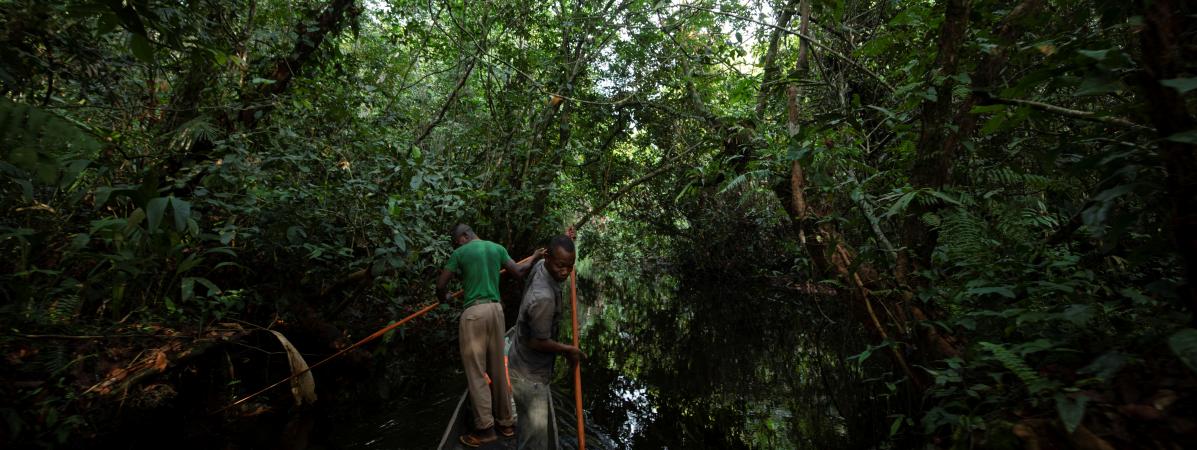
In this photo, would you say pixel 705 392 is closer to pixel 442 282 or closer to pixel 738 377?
pixel 738 377

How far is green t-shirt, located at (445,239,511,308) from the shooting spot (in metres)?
3.93

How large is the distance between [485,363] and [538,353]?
2.19 ft

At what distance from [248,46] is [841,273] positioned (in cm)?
622

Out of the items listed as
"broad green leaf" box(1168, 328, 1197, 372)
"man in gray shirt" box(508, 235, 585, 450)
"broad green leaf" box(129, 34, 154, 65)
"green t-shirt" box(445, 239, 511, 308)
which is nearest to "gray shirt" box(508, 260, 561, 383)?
"man in gray shirt" box(508, 235, 585, 450)

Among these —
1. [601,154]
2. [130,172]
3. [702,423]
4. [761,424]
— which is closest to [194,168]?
[130,172]

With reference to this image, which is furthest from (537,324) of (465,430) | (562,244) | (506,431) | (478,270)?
(465,430)

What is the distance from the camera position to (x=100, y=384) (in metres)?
3.61

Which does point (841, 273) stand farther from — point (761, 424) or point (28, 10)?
point (28, 10)

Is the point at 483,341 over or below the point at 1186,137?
below

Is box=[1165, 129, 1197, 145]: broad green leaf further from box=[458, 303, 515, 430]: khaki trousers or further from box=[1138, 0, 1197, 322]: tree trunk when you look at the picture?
box=[458, 303, 515, 430]: khaki trousers

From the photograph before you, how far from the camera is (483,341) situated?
382cm

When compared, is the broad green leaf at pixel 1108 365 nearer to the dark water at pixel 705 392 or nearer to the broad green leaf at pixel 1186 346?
Answer: the broad green leaf at pixel 1186 346

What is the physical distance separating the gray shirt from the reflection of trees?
6.47ft

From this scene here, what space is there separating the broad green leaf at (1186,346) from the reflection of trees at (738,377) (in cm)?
322
